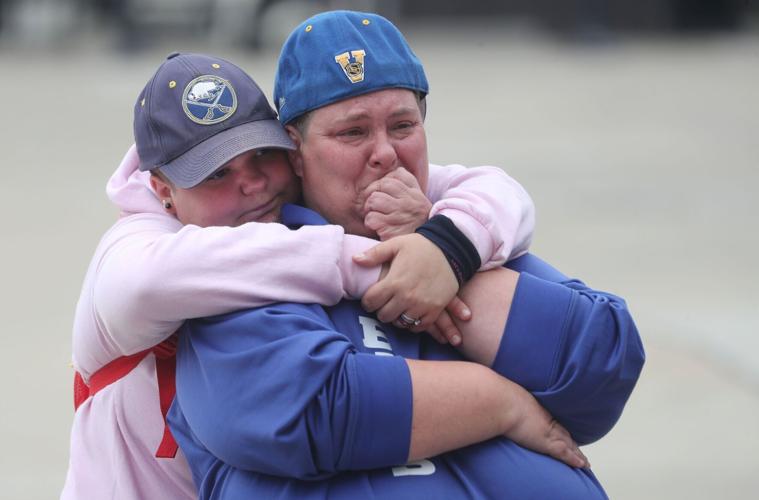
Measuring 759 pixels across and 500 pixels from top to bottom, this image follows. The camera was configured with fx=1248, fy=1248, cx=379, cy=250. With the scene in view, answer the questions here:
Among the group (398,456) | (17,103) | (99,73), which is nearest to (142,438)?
(398,456)

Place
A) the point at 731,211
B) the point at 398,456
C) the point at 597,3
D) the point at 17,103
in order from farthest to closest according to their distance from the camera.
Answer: the point at 597,3, the point at 17,103, the point at 731,211, the point at 398,456

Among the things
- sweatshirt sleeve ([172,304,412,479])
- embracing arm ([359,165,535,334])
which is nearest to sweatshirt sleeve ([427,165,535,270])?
embracing arm ([359,165,535,334])

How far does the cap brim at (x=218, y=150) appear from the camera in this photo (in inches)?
94.0

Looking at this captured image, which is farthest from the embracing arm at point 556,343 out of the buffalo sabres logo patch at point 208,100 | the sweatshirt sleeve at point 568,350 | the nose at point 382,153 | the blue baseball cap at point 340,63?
the buffalo sabres logo patch at point 208,100

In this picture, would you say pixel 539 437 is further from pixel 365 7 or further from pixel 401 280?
pixel 365 7

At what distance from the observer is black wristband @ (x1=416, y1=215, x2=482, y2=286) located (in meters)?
2.32

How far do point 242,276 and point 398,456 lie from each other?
42 centimetres

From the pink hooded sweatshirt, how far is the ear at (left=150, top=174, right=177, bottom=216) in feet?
0.09

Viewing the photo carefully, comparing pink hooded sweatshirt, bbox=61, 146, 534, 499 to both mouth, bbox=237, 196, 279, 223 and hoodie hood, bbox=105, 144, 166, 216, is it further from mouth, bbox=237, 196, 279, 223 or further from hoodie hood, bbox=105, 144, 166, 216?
mouth, bbox=237, 196, 279, 223

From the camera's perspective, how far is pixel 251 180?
2.47m

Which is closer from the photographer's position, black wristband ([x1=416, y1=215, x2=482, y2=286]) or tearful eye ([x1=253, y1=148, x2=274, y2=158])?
black wristband ([x1=416, y1=215, x2=482, y2=286])

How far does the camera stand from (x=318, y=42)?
7.93 feet

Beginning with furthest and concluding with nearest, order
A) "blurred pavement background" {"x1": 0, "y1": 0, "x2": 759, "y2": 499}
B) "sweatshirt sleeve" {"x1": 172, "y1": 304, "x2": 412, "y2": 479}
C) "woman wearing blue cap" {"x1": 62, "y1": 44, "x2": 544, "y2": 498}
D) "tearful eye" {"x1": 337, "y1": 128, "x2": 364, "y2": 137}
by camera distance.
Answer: "blurred pavement background" {"x1": 0, "y1": 0, "x2": 759, "y2": 499} < "tearful eye" {"x1": 337, "y1": 128, "x2": 364, "y2": 137} < "woman wearing blue cap" {"x1": 62, "y1": 44, "x2": 544, "y2": 498} < "sweatshirt sleeve" {"x1": 172, "y1": 304, "x2": 412, "y2": 479}

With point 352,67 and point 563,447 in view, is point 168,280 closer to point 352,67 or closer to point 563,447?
point 352,67
